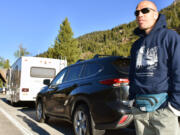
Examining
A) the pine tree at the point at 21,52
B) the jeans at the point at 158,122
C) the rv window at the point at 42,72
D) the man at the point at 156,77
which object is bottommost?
the jeans at the point at 158,122

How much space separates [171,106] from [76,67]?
3.82 metres

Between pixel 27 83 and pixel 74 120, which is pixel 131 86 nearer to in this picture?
pixel 74 120

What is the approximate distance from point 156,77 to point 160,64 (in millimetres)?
117

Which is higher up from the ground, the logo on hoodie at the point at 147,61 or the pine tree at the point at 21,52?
the pine tree at the point at 21,52

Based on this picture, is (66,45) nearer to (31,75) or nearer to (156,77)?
(31,75)

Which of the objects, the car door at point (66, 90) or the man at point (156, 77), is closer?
the man at point (156, 77)

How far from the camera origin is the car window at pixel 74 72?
5.16 metres

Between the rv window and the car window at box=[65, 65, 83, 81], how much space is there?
613 centimetres

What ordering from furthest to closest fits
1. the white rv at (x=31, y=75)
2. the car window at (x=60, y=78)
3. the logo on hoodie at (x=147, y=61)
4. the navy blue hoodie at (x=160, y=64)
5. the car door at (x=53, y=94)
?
the white rv at (x=31, y=75), the car window at (x=60, y=78), the car door at (x=53, y=94), the logo on hoodie at (x=147, y=61), the navy blue hoodie at (x=160, y=64)

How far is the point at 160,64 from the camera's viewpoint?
1.82 m

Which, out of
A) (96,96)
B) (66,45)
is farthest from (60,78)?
(66,45)

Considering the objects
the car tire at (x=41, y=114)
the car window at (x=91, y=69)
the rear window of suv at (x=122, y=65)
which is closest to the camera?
the rear window of suv at (x=122, y=65)

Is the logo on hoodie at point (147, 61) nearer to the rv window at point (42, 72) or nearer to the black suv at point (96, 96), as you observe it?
the black suv at point (96, 96)

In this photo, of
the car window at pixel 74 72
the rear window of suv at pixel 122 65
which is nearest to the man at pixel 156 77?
the rear window of suv at pixel 122 65
